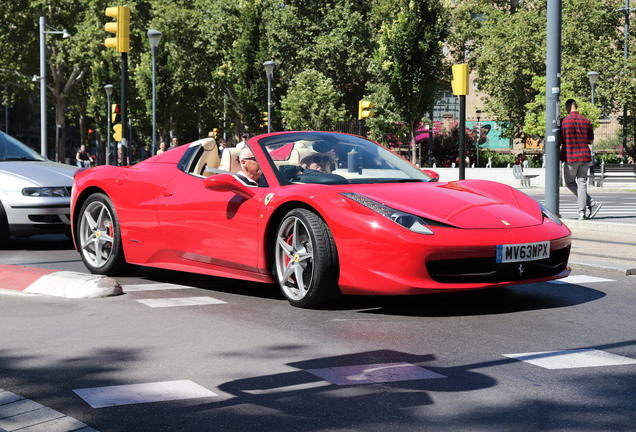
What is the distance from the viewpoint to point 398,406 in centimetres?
358

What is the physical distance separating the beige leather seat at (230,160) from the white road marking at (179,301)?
4.13ft

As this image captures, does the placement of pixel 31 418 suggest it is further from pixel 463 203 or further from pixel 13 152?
pixel 13 152

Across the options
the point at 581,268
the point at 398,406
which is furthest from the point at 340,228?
the point at 581,268

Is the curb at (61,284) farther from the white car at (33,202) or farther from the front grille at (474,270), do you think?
the white car at (33,202)

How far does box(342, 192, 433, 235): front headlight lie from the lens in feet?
18.4

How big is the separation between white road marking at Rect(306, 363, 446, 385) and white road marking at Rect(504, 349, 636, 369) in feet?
2.00

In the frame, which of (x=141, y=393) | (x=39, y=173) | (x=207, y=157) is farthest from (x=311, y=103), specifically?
(x=141, y=393)

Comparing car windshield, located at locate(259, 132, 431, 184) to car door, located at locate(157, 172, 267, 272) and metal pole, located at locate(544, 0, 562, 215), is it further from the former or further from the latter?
metal pole, located at locate(544, 0, 562, 215)

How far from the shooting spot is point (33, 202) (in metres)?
10.2

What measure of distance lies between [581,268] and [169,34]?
51575mm

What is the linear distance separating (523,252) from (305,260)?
1472mm

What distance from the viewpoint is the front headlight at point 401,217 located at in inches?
221

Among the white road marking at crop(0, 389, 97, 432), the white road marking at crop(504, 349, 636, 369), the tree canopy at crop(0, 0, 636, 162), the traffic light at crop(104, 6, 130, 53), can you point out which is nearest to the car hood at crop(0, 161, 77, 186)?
the traffic light at crop(104, 6, 130, 53)

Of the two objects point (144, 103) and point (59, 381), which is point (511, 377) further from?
point (144, 103)
